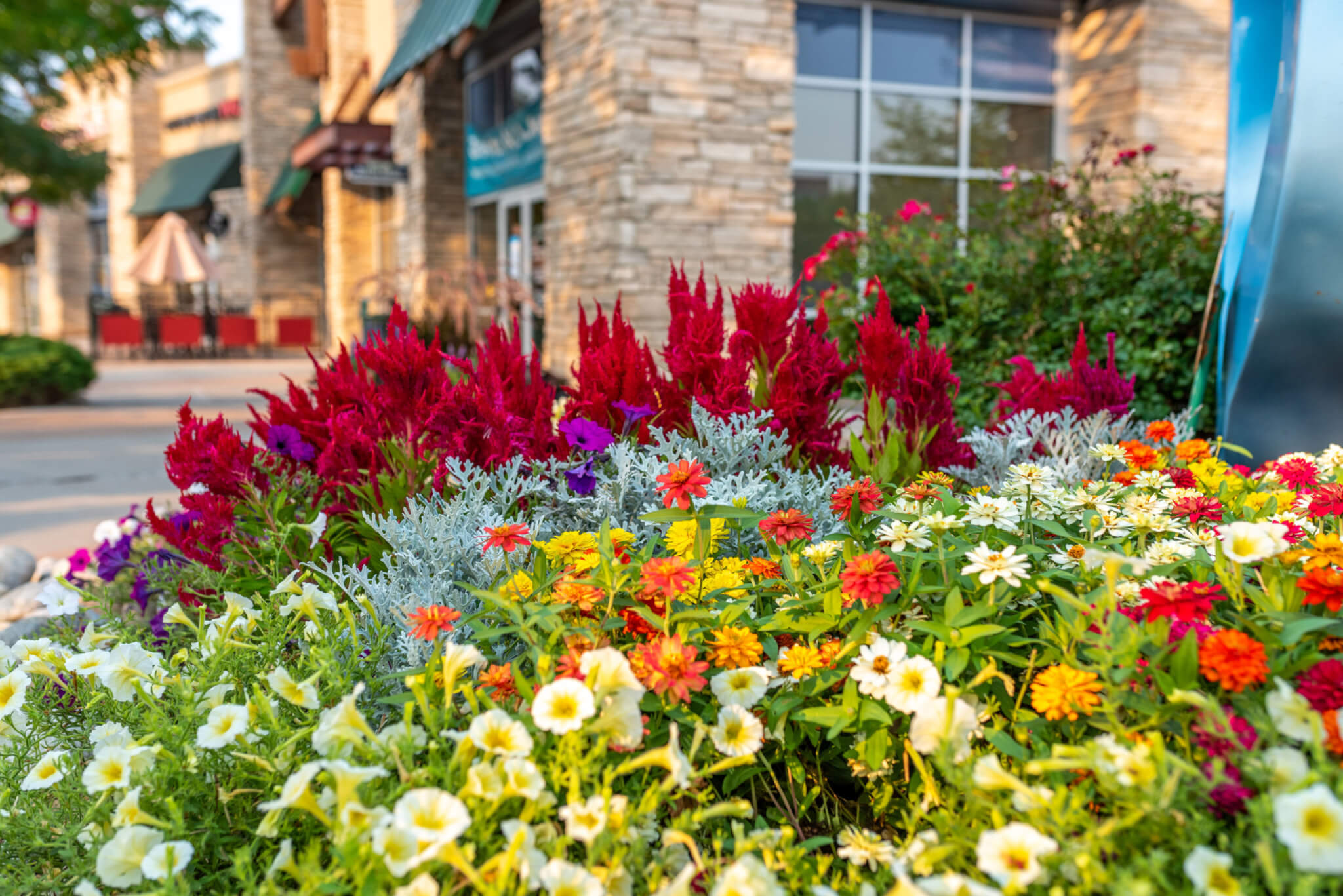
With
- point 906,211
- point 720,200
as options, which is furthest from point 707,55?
point 906,211

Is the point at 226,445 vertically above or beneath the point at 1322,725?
above

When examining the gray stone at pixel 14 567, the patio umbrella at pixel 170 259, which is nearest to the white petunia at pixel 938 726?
the gray stone at pixel 14 567

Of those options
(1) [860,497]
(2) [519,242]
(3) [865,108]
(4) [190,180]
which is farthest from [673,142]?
(4) [190,180]

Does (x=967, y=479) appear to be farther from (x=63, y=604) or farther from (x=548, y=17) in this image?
(x=548, y=17)

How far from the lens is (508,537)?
1.65 m

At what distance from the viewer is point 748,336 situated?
8.16ft

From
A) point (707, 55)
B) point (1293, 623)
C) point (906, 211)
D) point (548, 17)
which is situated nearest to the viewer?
point (1293, 623)

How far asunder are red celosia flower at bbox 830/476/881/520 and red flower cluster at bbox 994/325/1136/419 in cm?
104

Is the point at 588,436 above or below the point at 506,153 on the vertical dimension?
below

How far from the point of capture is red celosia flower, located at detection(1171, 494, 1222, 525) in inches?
72.1

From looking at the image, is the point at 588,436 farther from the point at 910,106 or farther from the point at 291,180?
the point at 291,180

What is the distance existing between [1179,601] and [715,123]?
23.1ft

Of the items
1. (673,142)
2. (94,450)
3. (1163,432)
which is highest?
(673,142)

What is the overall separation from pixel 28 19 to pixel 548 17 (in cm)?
478
